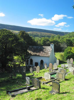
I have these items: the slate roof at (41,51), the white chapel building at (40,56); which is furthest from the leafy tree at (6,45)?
the slate roof at (41,51)

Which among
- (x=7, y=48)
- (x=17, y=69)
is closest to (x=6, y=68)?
(x=17, y=69)

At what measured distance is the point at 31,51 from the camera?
31094 mm

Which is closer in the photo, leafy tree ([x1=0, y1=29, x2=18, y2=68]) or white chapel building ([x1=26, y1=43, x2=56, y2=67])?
leafy tree ([x1=0, y1=29, x2=18, y2=68])

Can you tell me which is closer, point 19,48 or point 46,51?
point 19,48

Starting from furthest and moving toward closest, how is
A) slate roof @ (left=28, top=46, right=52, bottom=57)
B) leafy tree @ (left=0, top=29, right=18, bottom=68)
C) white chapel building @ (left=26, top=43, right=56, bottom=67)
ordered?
slate roof @ (left=28, top=46, right=52, bottom=57)
white chapel building @ (left=26, top=43, right=56, bottom=67)
leafy tree @ (left=0, top=29, right=18, bottom=68)

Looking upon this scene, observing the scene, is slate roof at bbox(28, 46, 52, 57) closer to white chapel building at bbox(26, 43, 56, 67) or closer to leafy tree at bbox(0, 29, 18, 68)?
white chapel building at bbox(26, 43, 56, 67)

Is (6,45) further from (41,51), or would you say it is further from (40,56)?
(41,51)

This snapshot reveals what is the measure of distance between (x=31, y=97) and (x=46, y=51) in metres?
21.6

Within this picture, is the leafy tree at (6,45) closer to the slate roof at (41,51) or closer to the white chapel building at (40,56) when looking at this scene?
the white chapel building at (40,56)

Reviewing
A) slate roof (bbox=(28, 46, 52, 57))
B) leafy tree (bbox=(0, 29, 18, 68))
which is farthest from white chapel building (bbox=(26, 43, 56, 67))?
leafy tree (bbox=(0, 29, 18, 68))

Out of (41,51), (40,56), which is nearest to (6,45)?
(40,56)

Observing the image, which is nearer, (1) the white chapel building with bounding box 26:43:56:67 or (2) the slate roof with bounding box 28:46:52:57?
(1) the white chapel building with bounding box 26:43:56:67

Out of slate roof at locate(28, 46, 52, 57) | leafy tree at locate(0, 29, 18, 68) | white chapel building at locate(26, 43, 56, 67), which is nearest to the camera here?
leafy tree at locate(0, 29, 18, 68)

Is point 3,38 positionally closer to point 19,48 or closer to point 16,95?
point 19,48
